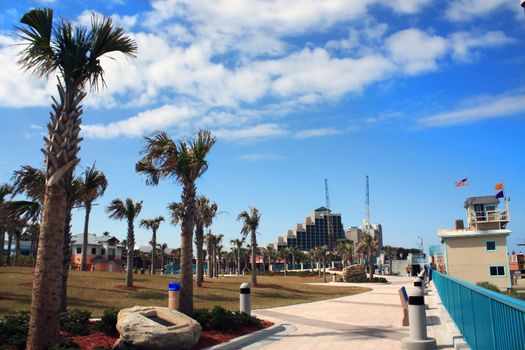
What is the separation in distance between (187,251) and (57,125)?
5.91 m

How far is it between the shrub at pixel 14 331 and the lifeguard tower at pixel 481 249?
1357 inches

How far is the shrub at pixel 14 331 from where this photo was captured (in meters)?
8.61

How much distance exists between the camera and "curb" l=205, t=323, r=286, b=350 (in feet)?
32.3

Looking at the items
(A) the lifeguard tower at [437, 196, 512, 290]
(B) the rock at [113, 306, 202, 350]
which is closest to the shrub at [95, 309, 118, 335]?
(B) the rock at [113, 306, 202, 350]

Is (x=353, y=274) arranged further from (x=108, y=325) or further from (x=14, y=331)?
(x=14, y=331)

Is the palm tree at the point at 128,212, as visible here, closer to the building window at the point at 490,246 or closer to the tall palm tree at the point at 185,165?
the tall palm tree at the point at 185,165

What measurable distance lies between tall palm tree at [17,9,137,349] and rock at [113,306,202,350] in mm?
1264

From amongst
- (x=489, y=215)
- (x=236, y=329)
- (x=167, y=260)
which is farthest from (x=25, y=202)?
(x=167, y=260)

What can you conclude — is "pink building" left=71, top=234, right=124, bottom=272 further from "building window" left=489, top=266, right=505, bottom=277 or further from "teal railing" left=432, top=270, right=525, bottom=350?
"teal railing" left=432, top=270, right=525, bottom=350

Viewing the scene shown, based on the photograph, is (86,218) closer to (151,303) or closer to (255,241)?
(255,241)

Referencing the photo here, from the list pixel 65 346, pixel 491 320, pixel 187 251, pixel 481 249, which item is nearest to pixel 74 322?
pixel 65 346

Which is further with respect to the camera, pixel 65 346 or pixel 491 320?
pixel 65 346

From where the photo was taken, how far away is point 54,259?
8.53m

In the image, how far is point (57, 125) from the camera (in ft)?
30.3
